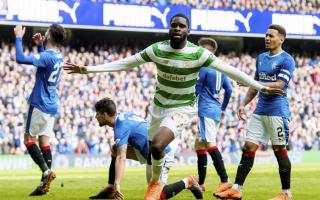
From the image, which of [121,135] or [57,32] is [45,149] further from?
[121,135]

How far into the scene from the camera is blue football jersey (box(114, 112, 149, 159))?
35.4 ft

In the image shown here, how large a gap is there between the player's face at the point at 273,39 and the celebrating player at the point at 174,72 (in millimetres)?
1485

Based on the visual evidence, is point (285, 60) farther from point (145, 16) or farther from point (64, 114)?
point (145, 16)

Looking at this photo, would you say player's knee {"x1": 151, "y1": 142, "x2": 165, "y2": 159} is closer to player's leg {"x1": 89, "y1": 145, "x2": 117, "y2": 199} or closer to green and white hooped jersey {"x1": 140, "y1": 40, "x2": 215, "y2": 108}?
green and white hooped jersey {"x1": 140, "y1": 40, "x2": 215, "y2": 108}

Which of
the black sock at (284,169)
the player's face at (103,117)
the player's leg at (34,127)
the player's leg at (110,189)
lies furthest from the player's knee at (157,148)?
the player's leg at (34,127)

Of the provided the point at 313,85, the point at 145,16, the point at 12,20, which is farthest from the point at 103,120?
the point at 313,85

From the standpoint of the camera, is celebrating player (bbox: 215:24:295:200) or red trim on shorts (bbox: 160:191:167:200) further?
celebrating player (bbox: 215:24:295:200)

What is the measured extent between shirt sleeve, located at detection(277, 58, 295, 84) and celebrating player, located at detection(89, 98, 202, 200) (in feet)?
5.97

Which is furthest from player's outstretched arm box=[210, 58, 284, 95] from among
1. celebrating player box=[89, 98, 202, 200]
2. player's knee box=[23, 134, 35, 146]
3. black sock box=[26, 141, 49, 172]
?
player's knee box=[23, 134, 35, 146]

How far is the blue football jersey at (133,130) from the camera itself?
10780 millimetres

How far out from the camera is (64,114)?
2944cm

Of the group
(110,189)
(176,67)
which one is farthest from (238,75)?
(110,189)

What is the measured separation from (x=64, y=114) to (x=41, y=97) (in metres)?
16.8

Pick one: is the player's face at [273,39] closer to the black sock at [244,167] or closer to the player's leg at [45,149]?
the black sock at [244,167]
